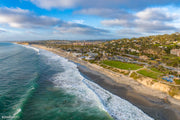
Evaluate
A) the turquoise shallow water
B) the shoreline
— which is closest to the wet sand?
Result: the shoreline

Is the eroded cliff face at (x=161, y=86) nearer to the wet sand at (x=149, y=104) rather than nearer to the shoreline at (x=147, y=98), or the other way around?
the shoreline at (x=147, y=98)

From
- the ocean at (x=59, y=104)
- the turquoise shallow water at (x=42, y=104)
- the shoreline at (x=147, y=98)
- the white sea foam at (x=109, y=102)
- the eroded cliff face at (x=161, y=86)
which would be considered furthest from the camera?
the eroded cliff face at (x=161, y=86)

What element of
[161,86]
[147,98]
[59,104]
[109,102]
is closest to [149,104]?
[147,98]

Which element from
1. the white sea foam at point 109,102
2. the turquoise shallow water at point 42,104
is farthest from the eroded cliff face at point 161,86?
the turquoise shallow water at point 42,104

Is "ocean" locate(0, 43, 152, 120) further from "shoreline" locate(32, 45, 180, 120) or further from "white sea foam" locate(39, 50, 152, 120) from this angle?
"shoreline" locate(32, 45, 180, 120)

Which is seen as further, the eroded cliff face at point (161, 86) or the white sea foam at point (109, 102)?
the eroded cliff face at point (161, 86)

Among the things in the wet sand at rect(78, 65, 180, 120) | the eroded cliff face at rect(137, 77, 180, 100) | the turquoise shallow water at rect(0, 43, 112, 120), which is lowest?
the wet sand at rect(78, 65, 180, 120)

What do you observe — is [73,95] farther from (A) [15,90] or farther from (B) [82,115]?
(A) [15,90]

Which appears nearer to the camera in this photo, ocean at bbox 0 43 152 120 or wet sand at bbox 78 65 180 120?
ocean at bbox 0 43 152 120

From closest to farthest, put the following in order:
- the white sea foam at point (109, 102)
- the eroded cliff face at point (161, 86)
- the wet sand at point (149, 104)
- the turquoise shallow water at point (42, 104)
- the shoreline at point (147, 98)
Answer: the turquoise shallow water at point (42, 104) < the white sea foam at point (109, 102) < the wet sand at point (149, 104) < the shoreline at point (147, 98) < the eroded cliff face at point (161, 86)

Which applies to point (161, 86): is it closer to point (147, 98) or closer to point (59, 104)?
point (147, 98)

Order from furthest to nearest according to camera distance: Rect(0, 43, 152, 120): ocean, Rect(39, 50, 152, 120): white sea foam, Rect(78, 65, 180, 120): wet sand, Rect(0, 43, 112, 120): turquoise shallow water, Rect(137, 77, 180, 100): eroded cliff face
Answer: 1. Rect(137, 77, 180, 100): eroded cliff face
2. Rect(78, 65, 180, 120): wet sand
3. Rect(39, 50, 152, 120): white sea foam
4. Rect(0, 43, 152, 120): ocean
5. Rect(0, 43, 112, 120): turquoise shallow water

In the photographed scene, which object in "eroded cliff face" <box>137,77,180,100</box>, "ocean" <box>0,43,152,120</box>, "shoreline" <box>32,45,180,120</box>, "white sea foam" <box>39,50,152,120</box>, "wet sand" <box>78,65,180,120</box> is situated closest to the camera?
"ocean" <box>0,43,152,120</box>

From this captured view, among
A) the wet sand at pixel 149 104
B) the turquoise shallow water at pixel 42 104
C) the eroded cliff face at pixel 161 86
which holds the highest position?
the turquoise shallow water at pixel 42 104
